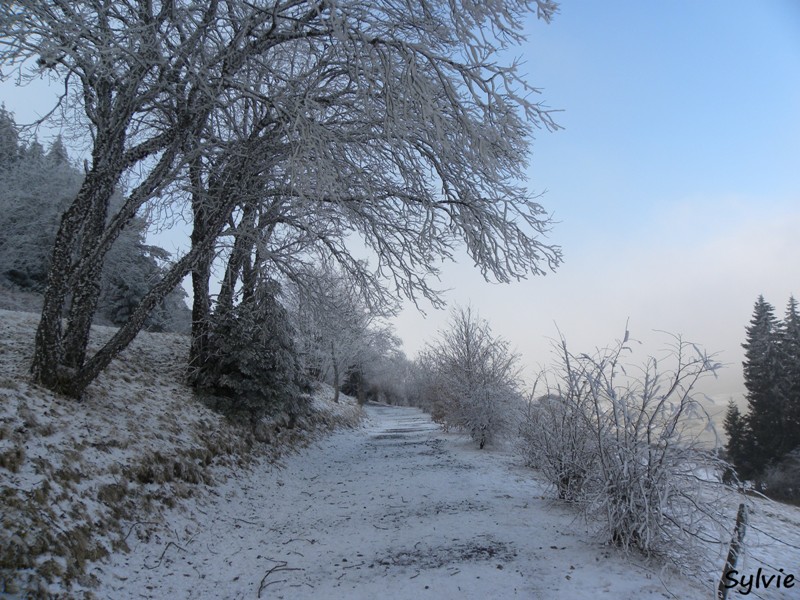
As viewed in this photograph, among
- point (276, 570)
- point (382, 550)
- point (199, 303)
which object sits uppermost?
point (199, 303)

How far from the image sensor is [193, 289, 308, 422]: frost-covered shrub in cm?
1028

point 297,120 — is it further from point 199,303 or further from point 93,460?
point 199,303

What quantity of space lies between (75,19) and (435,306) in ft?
22.7

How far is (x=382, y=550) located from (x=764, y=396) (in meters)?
33.3

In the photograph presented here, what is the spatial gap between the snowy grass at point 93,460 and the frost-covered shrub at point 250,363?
58 centimetres

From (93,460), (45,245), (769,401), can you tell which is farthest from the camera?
(769,401)

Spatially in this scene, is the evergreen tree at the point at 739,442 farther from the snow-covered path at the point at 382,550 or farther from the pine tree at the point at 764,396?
the snow-covered path at the point at 382,550

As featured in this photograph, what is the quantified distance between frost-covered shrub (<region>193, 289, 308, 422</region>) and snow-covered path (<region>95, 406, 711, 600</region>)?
2439 millimetres

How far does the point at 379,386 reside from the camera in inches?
2389

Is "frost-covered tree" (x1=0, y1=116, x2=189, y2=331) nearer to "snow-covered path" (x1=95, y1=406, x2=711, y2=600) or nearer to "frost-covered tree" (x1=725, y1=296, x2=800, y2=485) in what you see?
"snow-covered path" (x1=95, y1=406, x2=711, y2=600)

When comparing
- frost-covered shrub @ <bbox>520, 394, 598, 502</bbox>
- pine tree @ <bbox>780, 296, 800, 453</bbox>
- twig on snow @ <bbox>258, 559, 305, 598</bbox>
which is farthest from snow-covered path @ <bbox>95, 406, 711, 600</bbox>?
pine tree @ <bbox>780, 296, 800, 453</bbox>

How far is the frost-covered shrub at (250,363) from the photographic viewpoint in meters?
10.3

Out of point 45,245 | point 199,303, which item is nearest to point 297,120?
point 199,303

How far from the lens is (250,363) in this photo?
34.3ft
